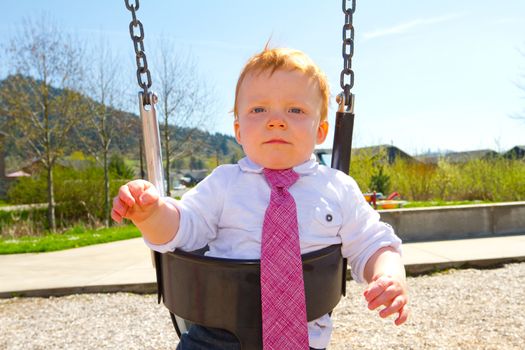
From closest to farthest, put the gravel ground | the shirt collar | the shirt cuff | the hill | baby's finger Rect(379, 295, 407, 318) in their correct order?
baby's finger Rect(379, 295, 407, 318) → the shirt cuff → the shirt collar → the gravel ground → the hill

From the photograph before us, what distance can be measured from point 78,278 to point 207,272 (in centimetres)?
373

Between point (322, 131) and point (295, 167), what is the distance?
18cm

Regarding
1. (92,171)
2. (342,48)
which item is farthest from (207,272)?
(92,171)

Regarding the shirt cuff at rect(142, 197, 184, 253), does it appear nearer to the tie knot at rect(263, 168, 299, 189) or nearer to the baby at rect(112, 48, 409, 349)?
the baby at rect(112, 48, 409, 349)

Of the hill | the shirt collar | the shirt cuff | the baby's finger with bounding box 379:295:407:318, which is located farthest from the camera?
the hill

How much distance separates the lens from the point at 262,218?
139cm

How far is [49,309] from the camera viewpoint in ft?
12.7

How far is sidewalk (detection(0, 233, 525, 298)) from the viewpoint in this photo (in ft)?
13.8

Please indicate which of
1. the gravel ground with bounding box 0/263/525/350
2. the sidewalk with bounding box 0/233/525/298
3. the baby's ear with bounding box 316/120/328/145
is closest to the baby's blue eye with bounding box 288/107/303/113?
the baby's ear with bounding box 316/120/328/145

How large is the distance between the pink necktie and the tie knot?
0.26ft

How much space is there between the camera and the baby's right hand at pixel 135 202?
1.19m

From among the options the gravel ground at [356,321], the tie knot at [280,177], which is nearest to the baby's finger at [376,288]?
the tie knot at [280,177]

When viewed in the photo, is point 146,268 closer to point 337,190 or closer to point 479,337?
point 479,337

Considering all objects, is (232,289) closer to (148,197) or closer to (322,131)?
(148,197)
